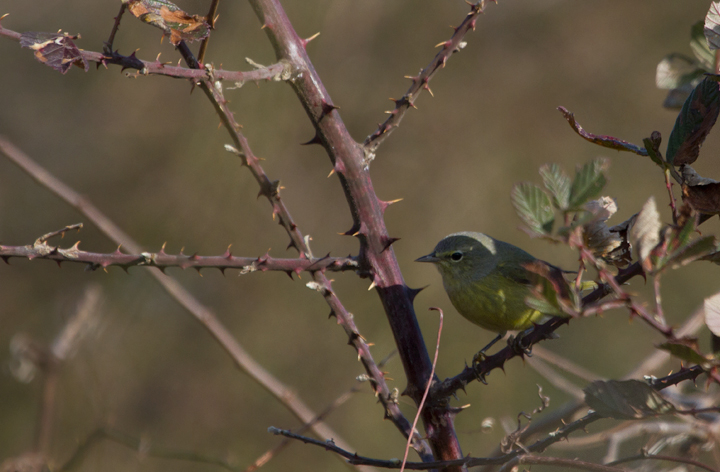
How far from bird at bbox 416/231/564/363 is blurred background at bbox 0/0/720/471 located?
96.0 inches

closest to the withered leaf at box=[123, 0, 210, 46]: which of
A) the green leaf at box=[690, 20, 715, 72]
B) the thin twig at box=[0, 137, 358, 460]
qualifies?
the thin twig at box=[0, 137, 358, 460]

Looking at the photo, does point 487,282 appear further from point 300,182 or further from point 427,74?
point 300,182

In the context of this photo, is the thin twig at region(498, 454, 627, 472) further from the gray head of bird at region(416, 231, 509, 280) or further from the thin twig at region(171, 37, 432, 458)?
the gray head of bird at region(416, 231, 509, 280)

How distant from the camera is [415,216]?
6.61 m

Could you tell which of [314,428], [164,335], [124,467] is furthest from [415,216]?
[314,428]

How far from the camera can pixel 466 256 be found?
331 centimetres

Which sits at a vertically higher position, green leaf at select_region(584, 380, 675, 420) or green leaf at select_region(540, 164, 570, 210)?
green leaf at select_region(540, 164, 570, 210)

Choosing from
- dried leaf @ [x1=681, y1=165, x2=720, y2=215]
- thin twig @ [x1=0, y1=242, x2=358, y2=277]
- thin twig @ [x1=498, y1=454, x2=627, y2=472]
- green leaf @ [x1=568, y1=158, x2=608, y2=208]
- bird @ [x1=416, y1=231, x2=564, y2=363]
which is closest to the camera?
green leaf @ [x1=568, y1=158, x2=608, y2=208]

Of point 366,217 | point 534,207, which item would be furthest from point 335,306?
point 534,207

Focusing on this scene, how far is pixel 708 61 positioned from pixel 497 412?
4777mm

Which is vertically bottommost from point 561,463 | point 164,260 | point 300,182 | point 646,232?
point 561,463

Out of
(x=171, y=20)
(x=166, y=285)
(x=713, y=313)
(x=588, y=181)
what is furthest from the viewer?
(x=166, y=285)

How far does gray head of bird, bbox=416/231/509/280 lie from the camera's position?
3.15m

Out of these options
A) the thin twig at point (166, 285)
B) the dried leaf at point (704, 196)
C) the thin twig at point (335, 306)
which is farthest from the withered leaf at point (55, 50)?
the dried leaf at point (704, 196)
